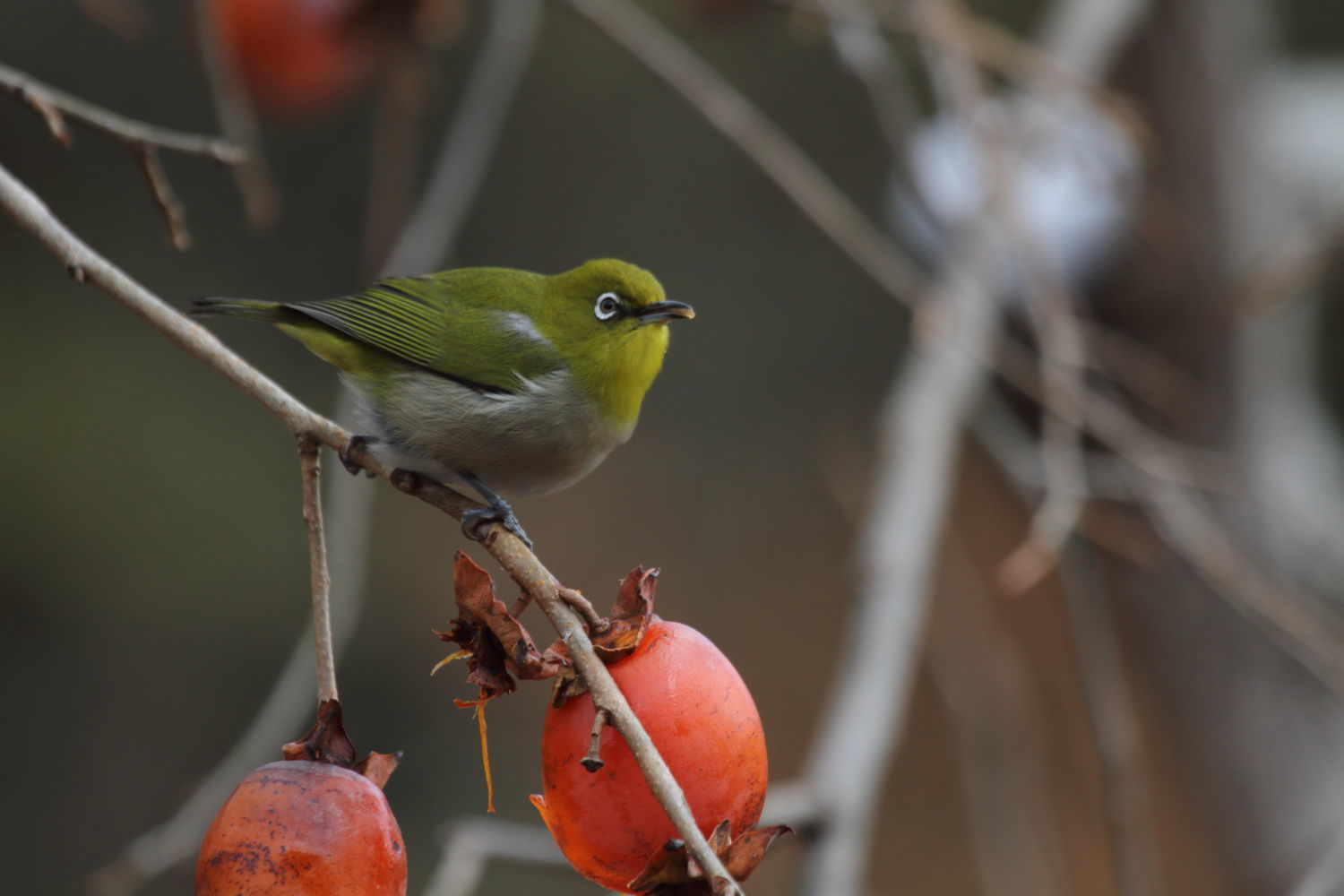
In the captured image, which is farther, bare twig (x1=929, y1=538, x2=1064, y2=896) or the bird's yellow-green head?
bare twig (x1=929, y1=538, x2=1064, y2=896)

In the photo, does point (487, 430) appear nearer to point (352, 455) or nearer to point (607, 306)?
point (607, 306)

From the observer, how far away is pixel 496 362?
280cm

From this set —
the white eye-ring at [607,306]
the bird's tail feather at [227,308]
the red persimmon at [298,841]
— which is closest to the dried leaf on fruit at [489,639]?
the red persimmon at [298,841]

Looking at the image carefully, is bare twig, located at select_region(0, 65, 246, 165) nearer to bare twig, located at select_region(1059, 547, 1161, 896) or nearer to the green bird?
the green bird

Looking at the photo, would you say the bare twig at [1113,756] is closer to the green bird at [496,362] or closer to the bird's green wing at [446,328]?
the green bird at [496,362]

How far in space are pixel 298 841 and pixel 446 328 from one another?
165 centimetres

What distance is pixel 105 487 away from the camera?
22.5ft

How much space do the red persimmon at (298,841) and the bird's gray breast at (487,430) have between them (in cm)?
124

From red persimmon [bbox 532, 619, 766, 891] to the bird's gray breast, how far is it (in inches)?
46.1

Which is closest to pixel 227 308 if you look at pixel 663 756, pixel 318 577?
pixel 318 577

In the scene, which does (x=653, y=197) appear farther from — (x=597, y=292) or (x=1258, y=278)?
(x=597, y=292)

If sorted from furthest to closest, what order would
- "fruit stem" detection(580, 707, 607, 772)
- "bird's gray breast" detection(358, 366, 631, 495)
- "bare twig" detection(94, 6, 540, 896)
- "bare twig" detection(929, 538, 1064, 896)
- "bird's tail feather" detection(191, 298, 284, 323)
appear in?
"bare twig" detection(929, 538, 1064, 896), "bird's gray breast" detection(358, 366, 631, 495), "bird's tail feather" detection(191, 298, 284, 323), "bare twig" detection(94, 6, 540, 896), "fruit stem" detection(580, 707, 607, 772)

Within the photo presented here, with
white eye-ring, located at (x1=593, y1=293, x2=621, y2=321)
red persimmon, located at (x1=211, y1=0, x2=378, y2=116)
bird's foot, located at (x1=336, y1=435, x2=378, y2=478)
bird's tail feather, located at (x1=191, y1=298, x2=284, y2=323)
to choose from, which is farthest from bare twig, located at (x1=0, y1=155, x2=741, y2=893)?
red persimmon, located at (x1=211, y1=0, x2=378, y2=116)

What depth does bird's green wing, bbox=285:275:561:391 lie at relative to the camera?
8.99 feet
